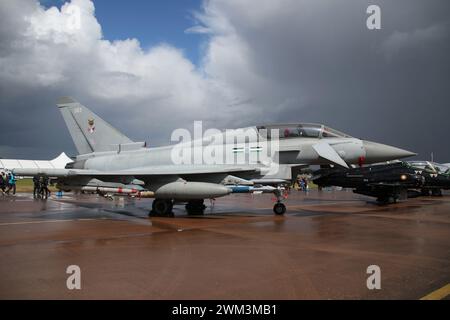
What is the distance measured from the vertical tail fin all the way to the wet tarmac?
17.6 feet

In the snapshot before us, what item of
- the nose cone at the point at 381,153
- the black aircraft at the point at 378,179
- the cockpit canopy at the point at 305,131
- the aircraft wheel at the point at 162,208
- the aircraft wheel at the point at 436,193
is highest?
the cockpit canopy at the point at 305,131

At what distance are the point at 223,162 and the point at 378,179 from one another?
11.1m

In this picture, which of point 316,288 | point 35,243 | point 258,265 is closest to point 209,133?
point 35,243

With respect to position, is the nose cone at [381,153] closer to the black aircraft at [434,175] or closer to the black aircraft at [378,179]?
the black aircraft at [378,179]

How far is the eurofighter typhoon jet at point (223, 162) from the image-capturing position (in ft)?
37.3

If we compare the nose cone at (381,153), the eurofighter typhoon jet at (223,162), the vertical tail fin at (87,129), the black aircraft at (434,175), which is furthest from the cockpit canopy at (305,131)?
the black aircraft at (434,175)

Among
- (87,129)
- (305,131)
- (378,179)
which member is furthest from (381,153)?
(87,129)

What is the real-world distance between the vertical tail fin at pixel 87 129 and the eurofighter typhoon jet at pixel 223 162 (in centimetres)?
130

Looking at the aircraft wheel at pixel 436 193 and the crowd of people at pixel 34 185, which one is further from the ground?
the crowd of people at pixel 34 185

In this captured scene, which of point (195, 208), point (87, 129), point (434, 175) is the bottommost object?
point (195, 208)

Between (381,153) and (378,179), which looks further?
(378,179)

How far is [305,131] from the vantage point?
12133 mm
